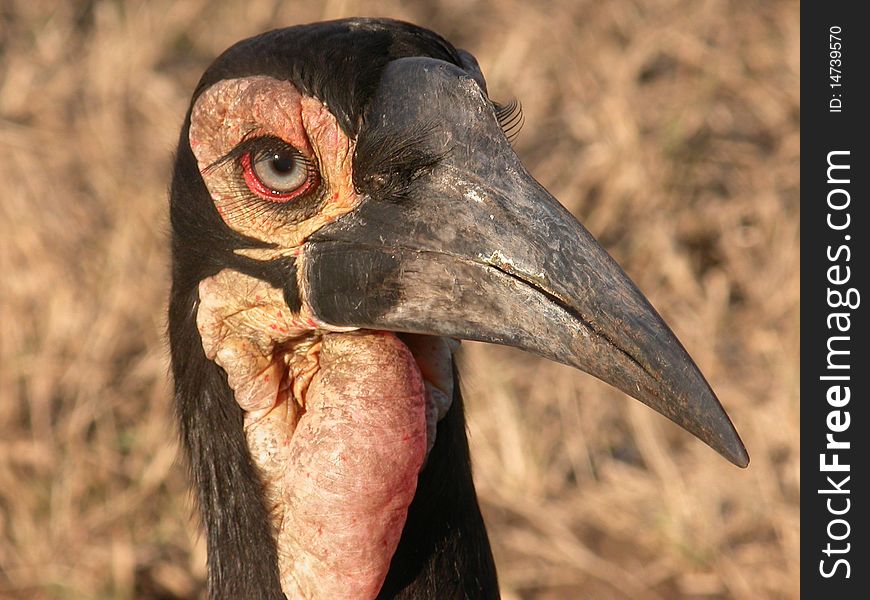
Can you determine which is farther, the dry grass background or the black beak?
the dry grass background

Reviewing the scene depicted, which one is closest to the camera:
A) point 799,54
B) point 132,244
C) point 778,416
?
point 778,416

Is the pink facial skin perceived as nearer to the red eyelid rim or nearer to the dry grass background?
the red eyelid rim

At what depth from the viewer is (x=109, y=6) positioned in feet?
18.9

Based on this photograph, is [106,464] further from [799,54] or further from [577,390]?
[799,54]

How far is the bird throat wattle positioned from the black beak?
0.09m

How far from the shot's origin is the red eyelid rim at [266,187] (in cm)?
210

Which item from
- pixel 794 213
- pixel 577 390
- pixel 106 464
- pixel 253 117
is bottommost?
pixel 106 464

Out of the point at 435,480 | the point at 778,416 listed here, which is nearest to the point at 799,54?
the point at 778,416

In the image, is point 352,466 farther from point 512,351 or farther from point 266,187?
point 512,351

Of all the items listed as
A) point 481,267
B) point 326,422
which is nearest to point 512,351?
point 326,422

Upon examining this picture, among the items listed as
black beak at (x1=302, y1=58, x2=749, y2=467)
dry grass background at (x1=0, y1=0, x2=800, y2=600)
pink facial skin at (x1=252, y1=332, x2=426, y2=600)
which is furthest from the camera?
dry grass background at (x1=0, y1=0, x2=800, y2=600)

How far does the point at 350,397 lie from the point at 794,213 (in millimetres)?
3185

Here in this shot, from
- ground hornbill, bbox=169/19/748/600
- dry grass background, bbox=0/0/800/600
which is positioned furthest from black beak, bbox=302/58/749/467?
dry grass background, bbox=0/0/800/600

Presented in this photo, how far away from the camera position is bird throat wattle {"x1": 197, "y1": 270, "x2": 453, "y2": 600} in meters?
2.09
